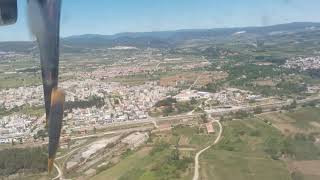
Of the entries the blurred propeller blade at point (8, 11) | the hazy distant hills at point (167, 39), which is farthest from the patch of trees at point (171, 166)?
the hazy distant hills at point (167, 39)

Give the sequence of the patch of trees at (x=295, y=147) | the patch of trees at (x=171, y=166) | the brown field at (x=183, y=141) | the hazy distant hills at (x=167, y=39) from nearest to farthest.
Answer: the patch of trees at (x=171, y=166), the patch of trees at (x=295, y=147), the brown field at (x=183, y=141), the hazy distant hills at (x=167, y=39)

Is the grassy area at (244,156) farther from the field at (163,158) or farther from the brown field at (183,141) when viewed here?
the brown field at (183,141)

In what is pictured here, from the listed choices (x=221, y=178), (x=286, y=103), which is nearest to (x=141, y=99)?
(x=286, y=103)

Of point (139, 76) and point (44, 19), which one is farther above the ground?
point (44, 19)

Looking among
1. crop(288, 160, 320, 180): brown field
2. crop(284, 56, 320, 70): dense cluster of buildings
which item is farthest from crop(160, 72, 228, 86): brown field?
crop(288, 160, 320, 180): brown field

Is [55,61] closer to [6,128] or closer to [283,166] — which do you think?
[283,166]

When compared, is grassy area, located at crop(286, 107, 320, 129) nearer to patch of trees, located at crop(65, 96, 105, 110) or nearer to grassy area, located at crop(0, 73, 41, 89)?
patch of trees, located at crop(65, 96, 105, 110)
